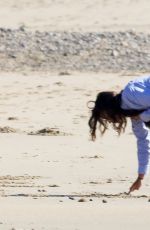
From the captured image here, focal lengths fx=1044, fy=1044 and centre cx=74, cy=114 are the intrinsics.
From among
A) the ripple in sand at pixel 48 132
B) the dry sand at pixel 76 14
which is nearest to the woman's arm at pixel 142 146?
the ripple in sand at pixel 48 132

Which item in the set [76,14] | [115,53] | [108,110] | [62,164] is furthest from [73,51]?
[108,110]

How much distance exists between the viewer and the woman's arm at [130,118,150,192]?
7957 mm

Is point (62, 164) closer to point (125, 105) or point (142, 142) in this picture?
point (142, 142)

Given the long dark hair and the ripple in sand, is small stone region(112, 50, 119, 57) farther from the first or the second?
the long dark hair

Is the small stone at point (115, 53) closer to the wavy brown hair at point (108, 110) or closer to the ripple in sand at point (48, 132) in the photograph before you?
the ripple in sand at point (48, 132)

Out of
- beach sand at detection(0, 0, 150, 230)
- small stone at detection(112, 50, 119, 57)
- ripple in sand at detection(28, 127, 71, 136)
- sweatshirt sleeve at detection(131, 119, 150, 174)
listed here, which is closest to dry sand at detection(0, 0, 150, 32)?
small stone at detection(112, 50, 119, 57)

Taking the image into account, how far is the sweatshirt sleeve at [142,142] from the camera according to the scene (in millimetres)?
7945

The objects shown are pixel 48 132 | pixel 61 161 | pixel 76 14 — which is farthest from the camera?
pixel 76 14

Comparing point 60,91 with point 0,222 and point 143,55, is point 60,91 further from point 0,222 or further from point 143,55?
point 0,222

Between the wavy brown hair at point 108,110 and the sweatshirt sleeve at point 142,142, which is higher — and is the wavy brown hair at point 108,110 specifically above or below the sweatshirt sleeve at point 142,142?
above

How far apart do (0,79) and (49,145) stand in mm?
6171

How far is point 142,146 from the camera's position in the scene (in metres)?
8.12

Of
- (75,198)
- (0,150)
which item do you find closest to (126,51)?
(0,150)

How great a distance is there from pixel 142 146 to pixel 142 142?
0.04 m
